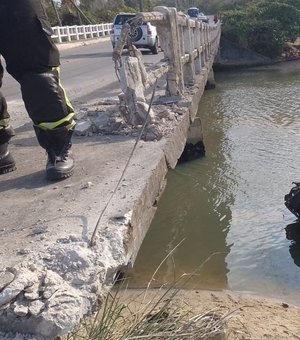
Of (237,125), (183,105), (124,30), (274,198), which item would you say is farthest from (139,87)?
(237,125)

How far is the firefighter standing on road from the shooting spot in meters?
2.98

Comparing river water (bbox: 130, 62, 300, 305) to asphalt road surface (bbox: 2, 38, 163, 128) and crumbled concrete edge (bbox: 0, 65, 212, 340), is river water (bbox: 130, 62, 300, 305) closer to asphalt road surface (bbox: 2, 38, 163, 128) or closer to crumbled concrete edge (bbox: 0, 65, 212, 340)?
crumbled concrete edge (bbox: 0, 65, 212, 340)

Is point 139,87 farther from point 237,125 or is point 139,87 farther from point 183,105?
point 237,125

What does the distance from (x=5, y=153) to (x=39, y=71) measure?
3.01 ft

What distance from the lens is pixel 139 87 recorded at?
5.23 m

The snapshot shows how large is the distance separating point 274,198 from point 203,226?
1183mm

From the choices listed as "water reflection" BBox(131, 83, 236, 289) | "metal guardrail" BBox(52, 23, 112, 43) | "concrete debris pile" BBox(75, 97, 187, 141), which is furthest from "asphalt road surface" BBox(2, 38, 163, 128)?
→ "metal guardrail" BBox(52, 23, 112, 43)

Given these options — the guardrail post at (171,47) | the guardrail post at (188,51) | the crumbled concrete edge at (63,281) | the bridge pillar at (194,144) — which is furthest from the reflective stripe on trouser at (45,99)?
the guardrail post at (188,51)

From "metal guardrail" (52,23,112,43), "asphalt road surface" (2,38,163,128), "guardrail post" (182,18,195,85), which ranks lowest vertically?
"metal guardrail" (52,23,112,43)

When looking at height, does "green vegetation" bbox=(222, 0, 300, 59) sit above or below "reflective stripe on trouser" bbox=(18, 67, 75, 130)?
below

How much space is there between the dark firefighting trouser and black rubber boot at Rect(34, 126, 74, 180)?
0.20ft

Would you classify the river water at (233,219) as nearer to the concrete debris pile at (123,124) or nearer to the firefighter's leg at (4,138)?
the concrete debris pile at (123,124)

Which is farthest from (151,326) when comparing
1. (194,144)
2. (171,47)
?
(194,144)

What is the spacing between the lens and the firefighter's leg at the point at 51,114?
3.13 metres
